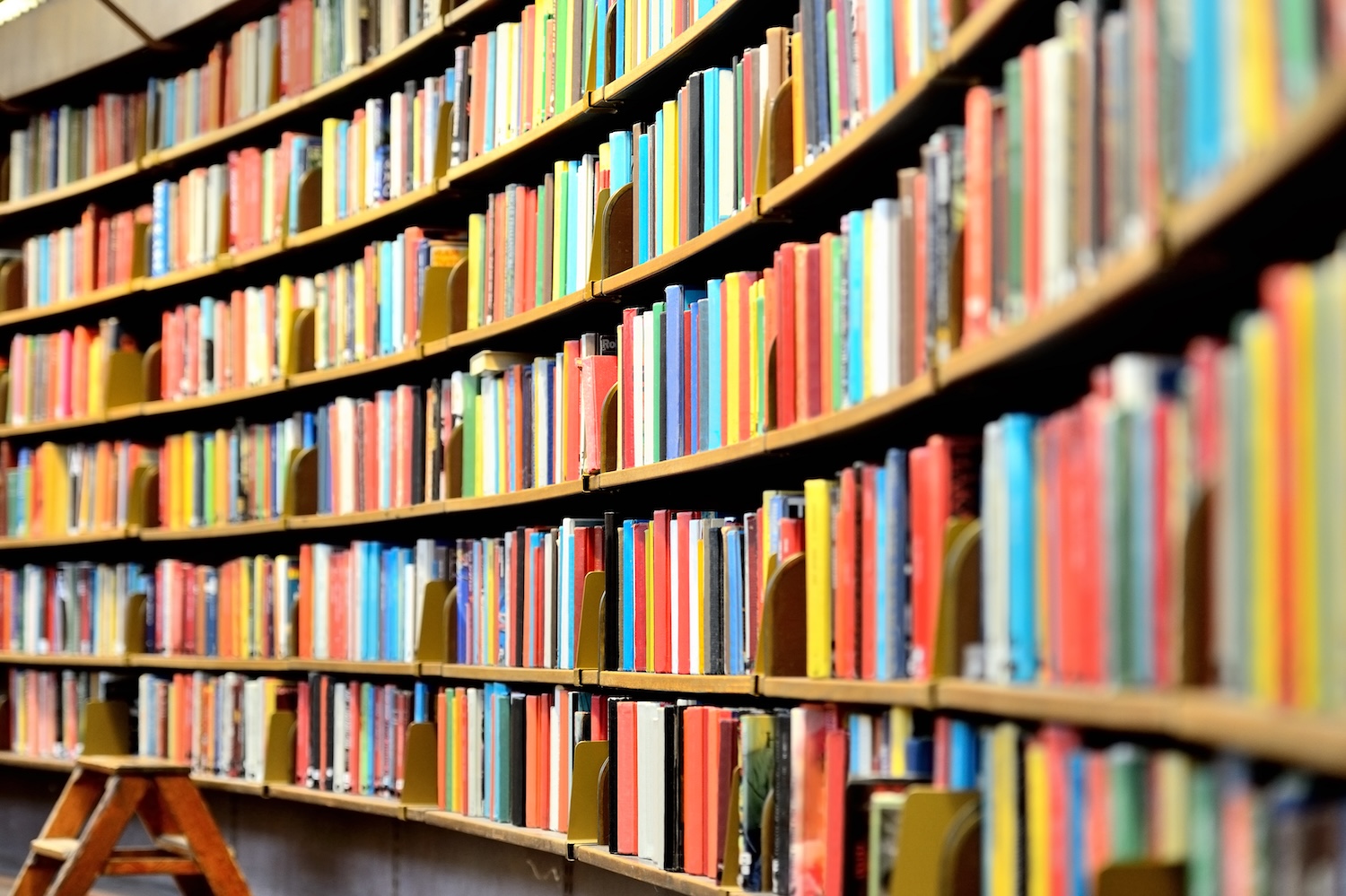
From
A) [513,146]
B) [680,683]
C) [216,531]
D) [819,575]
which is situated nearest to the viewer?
[819,575]

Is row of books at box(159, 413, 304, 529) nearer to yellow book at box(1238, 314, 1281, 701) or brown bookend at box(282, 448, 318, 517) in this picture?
brown bookend at box(282, 448, 318, 517)

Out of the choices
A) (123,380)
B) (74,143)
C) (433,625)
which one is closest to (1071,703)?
(433,625)

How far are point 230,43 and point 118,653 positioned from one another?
1759 mm

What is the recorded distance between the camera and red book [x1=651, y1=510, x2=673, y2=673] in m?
3.07

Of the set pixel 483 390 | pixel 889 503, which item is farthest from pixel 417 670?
pixel 889 503

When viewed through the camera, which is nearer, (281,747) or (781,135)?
(781,135)

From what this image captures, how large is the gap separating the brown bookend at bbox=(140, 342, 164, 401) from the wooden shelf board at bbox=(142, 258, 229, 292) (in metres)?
0.17

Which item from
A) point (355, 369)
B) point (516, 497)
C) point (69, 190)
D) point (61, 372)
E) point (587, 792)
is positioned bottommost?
point (587, 792)

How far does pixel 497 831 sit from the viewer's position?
3.55m

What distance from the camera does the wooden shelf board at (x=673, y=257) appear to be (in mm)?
2805

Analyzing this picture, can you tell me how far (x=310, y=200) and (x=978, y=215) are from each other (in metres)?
2.86

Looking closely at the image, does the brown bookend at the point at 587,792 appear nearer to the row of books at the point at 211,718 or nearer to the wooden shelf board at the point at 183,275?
the row of books at the point at 211,718

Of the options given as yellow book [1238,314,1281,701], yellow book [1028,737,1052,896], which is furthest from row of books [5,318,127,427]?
yellow book [1238,314,1281,701]

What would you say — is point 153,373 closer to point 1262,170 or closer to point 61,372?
point 61,372
